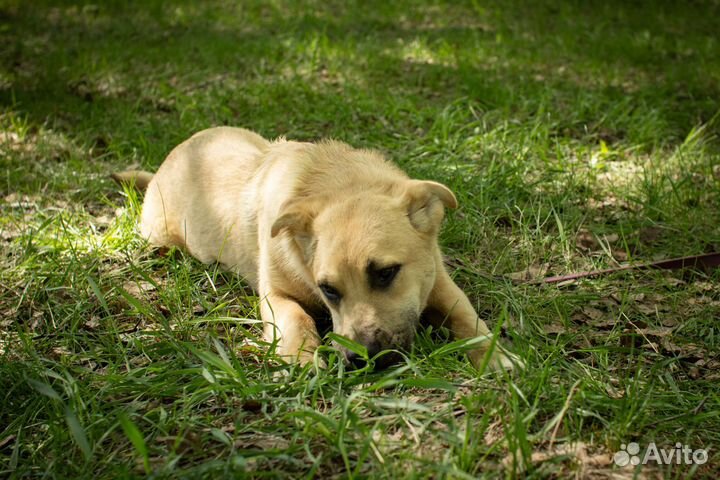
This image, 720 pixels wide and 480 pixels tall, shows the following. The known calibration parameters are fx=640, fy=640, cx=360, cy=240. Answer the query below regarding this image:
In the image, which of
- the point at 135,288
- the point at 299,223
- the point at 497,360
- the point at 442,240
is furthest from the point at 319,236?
the point at 135,288

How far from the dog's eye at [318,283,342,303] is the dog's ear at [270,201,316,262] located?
0.33 metres

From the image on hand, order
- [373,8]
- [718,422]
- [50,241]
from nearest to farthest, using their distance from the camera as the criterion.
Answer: [718,422]
[50,241]
[373,8]

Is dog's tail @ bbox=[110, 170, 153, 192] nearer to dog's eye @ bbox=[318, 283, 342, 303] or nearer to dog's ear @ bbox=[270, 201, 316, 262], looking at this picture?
dog's ear @ bbox=[270, 201, 316, 262]

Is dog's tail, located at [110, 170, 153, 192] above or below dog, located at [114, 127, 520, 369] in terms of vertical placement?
below

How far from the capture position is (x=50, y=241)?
17.3 feet

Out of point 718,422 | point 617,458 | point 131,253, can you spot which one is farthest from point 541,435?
point 131,253

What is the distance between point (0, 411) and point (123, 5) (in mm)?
11107

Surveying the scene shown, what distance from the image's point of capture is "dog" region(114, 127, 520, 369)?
140 inches

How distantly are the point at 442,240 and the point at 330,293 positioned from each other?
1.74 metres

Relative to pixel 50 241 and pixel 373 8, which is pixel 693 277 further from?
pixel 373 8

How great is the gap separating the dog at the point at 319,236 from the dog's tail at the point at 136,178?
643 mm

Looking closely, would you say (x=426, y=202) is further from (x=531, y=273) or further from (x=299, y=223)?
(x=531, y=273)

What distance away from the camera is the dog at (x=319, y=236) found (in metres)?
3.54

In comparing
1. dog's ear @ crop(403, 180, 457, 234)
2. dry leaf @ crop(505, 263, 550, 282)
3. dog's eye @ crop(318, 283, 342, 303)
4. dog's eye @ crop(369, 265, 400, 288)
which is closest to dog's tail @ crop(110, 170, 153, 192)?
dog's eye @ crop(318, 283, 342, 303)
